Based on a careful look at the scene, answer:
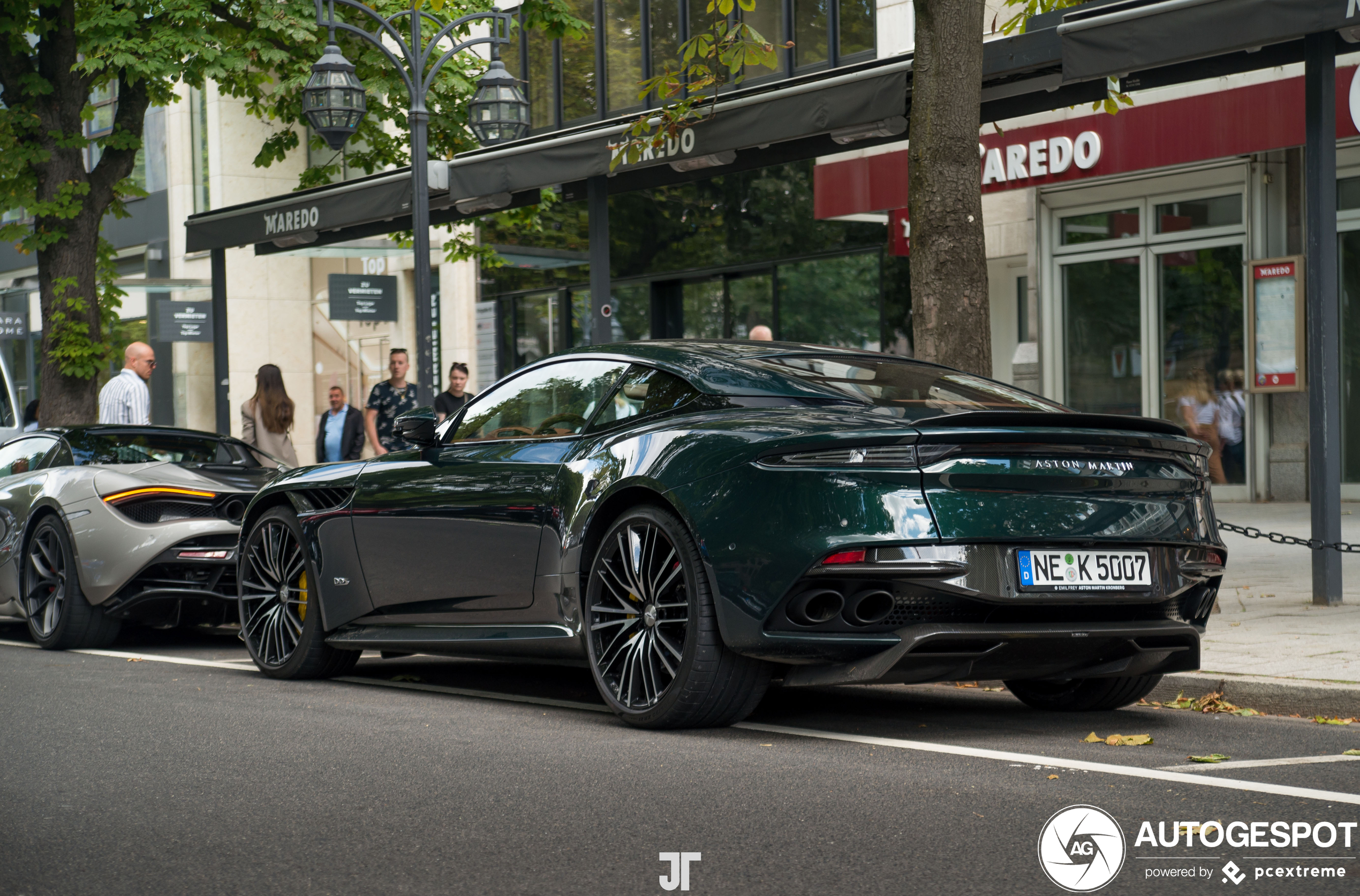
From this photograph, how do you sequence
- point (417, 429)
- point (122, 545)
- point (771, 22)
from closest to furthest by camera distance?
1. point (417, 429)
2. point (122, 545)
3. point (771, 22)

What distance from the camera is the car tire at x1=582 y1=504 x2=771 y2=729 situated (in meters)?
5.47

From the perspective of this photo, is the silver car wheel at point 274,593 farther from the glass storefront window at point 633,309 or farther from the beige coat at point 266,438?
the glass storefront window at point 633,309

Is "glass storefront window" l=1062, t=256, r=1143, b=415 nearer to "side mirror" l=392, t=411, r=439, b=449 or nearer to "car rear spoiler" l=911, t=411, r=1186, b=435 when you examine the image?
"side mirror" l=392, t=411, r=439, b=449

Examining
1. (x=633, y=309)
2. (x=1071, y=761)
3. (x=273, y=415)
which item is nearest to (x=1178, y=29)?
(x=1071, y=761)

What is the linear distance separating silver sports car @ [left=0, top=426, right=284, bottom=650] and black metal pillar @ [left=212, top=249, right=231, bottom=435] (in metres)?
7.41

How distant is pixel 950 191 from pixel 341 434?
7.27 m

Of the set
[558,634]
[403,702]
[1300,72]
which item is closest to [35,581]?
[403,702]

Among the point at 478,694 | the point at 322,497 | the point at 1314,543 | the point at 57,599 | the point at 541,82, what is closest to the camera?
the point at 478,694

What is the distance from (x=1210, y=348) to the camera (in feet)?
56.1

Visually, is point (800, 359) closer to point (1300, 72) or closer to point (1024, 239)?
point (1300, 72)

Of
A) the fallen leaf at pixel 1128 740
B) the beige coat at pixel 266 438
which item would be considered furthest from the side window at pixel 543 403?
the beige coat at pixel 266 438

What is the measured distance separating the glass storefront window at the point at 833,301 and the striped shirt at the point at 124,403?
903cm

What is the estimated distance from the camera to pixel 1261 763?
5094 millimetres

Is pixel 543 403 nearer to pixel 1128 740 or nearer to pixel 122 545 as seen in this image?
pixel 1128 740
